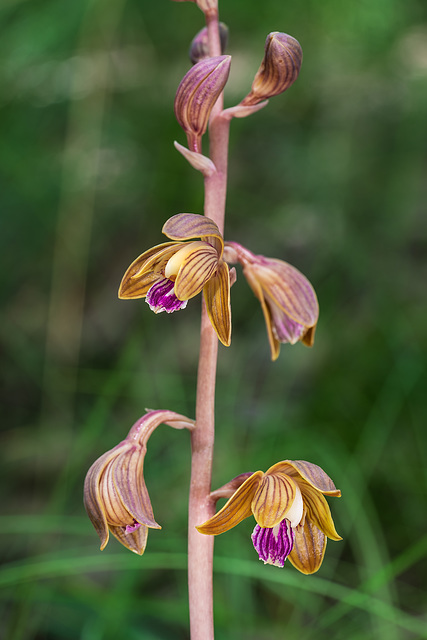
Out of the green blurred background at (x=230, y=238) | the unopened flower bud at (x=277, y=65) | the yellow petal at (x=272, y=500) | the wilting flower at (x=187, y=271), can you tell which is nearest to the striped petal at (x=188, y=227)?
the wilting flower at (x=187, y=271)

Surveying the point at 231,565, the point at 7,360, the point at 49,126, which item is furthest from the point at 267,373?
the point at 231,565

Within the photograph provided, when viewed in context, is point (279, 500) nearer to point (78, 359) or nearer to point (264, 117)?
point (78, 359)

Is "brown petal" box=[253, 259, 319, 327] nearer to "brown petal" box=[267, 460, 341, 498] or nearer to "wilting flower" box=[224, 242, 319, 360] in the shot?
"wilting flower" box=[224, 242, 319, 360]

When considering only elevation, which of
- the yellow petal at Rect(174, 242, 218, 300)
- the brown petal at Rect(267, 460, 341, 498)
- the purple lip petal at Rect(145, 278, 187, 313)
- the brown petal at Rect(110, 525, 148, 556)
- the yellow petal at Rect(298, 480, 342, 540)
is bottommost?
the brown petal at Rect(110, 525, 148, 556)

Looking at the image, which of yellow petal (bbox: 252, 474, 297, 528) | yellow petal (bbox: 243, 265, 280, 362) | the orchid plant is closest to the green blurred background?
yellow petal (bbox: 243, 265, 280, 362)

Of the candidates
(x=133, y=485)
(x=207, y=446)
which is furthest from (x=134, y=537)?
(x=207, y=446)

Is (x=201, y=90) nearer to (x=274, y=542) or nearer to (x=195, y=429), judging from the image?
(x=195, y=429)
